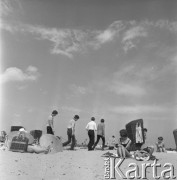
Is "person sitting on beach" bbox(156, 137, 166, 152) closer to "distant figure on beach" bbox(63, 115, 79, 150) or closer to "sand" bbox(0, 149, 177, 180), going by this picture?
"distant figure on beach" bbox(63, 115, 79, 150)

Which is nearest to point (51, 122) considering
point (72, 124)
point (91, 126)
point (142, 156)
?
point (72, 124)

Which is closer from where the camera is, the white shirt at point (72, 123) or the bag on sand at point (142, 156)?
the bag on sand at point (142, 156)

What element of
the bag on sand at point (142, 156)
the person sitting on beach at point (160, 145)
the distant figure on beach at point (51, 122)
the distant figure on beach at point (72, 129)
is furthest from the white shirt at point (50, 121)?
the person sitting on beach at point (160, 145)

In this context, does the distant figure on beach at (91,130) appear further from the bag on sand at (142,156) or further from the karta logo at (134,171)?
the karta logo at (134,171)

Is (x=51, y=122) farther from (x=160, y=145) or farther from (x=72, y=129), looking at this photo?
(x=160, y=145)

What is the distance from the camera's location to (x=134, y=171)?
27.3 ft

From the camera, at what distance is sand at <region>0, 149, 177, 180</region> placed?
779cm

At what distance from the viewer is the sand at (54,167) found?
25.6 feet

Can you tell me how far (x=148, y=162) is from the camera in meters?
9.70

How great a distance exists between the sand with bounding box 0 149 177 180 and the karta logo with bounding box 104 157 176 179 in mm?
105

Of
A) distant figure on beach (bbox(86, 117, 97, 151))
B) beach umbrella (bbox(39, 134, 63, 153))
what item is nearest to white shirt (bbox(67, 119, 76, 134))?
distant figure on beach (bbox(86, 117, 97, 151))

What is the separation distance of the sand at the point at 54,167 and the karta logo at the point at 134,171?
0.11 meters

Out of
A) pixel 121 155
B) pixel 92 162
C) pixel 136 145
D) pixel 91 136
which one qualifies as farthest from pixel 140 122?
pixel 92 162

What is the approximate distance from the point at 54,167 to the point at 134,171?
2.20m
